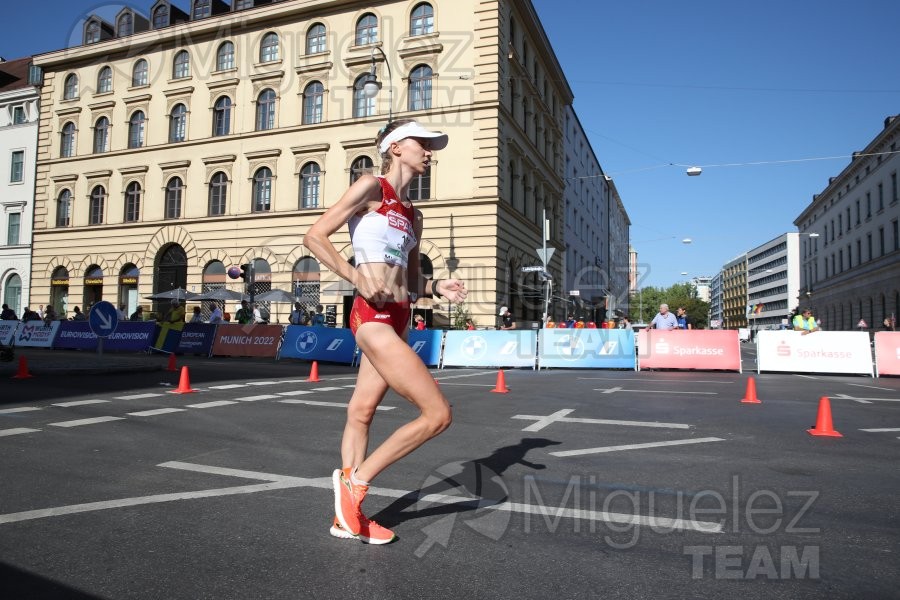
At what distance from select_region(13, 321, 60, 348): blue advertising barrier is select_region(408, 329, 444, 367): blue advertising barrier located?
15255 mm

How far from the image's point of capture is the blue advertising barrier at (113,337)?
2167cm

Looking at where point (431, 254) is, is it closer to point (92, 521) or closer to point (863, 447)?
point (863, 447)

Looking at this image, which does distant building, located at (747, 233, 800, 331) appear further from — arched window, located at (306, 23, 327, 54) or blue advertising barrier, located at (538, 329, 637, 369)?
blue advertising barrier, located at (538, 329, 637, 369)

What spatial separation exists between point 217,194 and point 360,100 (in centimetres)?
920

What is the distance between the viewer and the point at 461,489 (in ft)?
13.1

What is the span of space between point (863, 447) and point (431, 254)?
70.8 ft

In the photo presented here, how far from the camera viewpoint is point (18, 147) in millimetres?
38250

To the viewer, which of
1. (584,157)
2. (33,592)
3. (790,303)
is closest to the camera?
(33,592)

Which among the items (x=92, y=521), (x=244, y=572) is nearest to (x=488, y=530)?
(x=244, y=572)

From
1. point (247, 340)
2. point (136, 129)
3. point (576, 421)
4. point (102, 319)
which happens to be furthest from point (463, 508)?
point (136, 129)

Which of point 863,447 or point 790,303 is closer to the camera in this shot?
point 863,447

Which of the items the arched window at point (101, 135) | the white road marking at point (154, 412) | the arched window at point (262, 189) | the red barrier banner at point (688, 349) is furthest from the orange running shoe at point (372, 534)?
the arched window at point (101, 135)

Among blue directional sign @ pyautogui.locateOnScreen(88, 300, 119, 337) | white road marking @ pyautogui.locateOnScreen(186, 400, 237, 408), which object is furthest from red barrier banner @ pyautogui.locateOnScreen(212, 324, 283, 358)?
white road marking @ pyautogui.locateOnScreen(186, 400, 237, 408)

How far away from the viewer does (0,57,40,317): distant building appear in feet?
122
